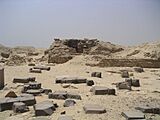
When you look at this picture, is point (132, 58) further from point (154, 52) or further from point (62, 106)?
point (62, 106)

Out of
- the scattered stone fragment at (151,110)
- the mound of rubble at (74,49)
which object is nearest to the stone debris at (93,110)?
the scattered stone fragment at (151,110)

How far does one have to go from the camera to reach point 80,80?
12305mm

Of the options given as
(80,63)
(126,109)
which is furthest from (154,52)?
(126,109)

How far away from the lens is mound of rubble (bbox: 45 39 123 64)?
2397cm

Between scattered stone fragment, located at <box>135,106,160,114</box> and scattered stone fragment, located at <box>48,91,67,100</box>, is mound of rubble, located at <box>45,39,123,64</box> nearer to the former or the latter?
scattered stone fragment, located at <box>48,91,67,100</box>

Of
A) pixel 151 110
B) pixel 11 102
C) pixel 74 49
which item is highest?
pixel 74 49

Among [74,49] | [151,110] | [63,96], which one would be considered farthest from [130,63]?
[151,110]

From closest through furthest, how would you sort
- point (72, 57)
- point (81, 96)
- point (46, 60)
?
point (81, 96)
point (72, 57)
point (46, 60)

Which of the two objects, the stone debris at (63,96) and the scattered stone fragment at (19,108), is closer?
the scattered stone fragment at (19,108)

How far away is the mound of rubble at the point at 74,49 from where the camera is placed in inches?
944

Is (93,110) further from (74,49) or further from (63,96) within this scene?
(74,49)

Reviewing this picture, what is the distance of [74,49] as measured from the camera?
25.2 m

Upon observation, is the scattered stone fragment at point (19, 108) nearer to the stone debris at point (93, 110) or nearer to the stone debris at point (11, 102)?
the stone debris at point (11, 102)

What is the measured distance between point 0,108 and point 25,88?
225 cm
